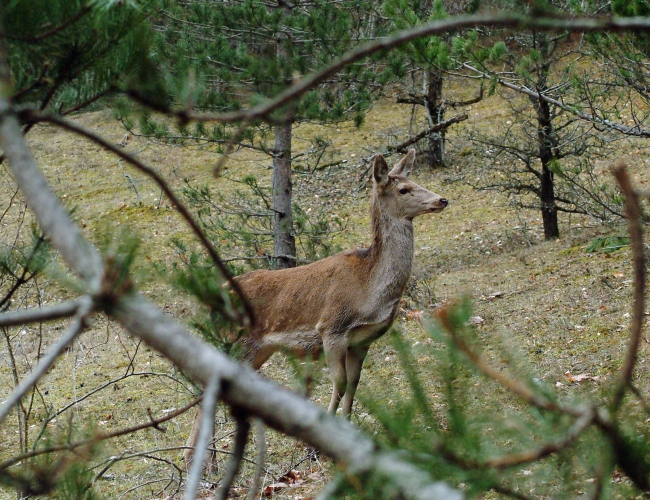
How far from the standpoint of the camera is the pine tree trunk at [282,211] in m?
10.1

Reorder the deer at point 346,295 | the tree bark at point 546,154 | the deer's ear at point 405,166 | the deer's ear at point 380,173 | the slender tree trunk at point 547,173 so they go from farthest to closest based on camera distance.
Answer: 1. the slender tree trunk at point 547,173
2. the tree bark at point 546,154
3. the deer's ear at point 405,166
4. the deer's ear at point 380,173
5. the deer at point 346,295

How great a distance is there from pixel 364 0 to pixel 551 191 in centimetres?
413

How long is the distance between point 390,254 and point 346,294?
0.50 meters

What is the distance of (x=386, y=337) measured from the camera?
1.92 meters

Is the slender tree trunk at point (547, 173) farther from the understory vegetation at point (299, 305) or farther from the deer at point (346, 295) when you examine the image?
the deer at point (346, 295)

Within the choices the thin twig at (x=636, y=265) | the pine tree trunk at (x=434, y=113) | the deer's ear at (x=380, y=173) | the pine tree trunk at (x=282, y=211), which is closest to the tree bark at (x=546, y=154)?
the pine tree trunk at (x=282, y=211)

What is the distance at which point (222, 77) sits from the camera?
9.16m

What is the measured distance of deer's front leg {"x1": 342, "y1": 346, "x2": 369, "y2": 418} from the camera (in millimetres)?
6258

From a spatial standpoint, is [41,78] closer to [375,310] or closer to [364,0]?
[375,310]

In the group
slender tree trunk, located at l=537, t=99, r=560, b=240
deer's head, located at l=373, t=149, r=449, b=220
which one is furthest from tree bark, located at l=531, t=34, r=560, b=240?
deer's head, located at l=373, t=149, r=449, b=220

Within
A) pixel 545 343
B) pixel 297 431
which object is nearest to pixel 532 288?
pixel 545 343

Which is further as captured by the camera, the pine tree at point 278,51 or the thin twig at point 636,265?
the pine tree at point 278,51

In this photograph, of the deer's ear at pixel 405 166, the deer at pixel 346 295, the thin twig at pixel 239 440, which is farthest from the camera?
the deer's ear at pixel 405 166

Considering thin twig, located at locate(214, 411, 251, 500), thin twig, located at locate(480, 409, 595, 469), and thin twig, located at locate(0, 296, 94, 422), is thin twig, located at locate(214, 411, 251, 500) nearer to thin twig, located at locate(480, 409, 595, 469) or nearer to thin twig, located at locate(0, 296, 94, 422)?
thin twig, located at locate(0, 296, 94, 422)
